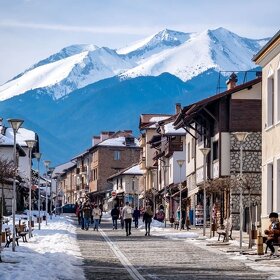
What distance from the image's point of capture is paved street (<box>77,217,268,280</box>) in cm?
2188

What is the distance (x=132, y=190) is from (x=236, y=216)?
3105 inches

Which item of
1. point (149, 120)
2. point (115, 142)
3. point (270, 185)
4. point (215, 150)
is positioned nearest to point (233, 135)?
point (215, 150)

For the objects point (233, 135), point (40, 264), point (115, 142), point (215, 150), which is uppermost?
point (115, 142)

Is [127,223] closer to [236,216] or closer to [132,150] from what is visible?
[236,216]

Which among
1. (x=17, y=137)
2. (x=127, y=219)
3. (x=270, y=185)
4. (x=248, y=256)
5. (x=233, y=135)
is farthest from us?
(x=17, y=137)

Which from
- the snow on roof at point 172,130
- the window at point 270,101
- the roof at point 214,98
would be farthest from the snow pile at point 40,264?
the snow on roof at point 172,130

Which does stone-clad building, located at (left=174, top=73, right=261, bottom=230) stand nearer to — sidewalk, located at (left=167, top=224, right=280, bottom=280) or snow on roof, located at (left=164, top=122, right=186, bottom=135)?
sidewalk, located at (left=167, top=224, right=280, bottom=280)

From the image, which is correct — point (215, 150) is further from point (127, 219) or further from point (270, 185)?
point (270, 185)

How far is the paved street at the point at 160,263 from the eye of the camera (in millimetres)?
21875

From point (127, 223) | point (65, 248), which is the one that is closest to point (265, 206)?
point (65, 248)

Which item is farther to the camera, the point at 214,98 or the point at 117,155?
the point at 117,155

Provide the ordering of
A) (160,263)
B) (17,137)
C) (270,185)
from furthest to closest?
(17,137) → (270,185) → (160,263)

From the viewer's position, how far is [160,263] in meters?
26.2

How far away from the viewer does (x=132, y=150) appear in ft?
526
